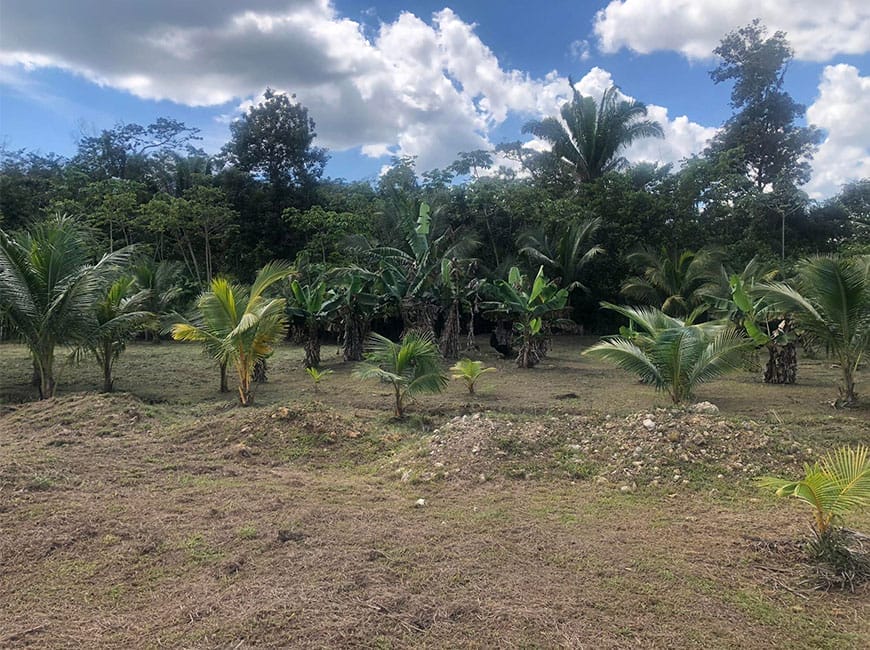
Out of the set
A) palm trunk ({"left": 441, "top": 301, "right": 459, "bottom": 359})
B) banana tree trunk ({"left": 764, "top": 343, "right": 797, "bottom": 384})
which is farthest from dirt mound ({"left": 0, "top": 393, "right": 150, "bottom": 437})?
banana tree trunk ({"left": 764, "top": 343, "right": 797, "bottom": 384})

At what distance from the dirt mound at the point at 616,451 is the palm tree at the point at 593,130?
1949 cm

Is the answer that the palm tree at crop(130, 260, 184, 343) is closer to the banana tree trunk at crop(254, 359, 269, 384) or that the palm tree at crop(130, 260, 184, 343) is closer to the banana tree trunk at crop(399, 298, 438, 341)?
the banana tree trunk at crop(254, 359, 269, 384)

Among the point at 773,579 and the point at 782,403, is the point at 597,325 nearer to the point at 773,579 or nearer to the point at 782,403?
the point at 782,403

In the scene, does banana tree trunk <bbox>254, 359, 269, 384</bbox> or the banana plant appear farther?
the banana plant

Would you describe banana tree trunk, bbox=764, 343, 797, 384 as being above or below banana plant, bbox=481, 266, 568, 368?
below

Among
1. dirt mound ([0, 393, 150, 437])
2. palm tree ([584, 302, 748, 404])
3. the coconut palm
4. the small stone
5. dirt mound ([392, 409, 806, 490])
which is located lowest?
dirt mound ([0, 393, 150, 437])

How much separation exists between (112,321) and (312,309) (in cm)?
415

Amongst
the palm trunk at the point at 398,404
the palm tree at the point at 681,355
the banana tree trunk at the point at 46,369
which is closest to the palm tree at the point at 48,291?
the banana tree trunk at the point at 46,369

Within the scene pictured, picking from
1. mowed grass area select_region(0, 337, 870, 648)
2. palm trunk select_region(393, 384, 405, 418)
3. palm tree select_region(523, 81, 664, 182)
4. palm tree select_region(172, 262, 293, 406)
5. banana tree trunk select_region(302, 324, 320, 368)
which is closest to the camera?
mowed grass area select_region(0, 337, 870, 648)

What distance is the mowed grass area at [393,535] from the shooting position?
286 centimetres

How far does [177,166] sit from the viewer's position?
25984 mm

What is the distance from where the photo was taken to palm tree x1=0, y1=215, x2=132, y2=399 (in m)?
8.91

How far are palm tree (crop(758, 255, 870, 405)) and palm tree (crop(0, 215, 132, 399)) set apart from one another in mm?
10692

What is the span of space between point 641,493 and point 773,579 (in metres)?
1.64
